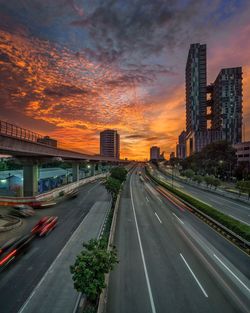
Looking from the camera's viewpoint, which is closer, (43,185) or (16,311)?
(16,311)

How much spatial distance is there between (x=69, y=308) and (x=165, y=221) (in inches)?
758

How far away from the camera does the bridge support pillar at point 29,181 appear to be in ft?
134

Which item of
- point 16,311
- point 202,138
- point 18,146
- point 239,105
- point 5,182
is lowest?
point 16,311

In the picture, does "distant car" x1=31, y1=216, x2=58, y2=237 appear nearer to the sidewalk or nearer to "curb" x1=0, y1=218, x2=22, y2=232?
"curb" x1=0, y1=218, x2=22, y2=232

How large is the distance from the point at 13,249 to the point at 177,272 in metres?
15.4

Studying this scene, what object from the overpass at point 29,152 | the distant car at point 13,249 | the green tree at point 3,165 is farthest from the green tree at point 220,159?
the green tree at point 3,165

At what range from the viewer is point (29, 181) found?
41.3 m

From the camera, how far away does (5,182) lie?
2014 inches

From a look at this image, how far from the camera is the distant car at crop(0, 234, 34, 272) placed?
1703cm

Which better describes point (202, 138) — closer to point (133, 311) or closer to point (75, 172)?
point (75, 172)

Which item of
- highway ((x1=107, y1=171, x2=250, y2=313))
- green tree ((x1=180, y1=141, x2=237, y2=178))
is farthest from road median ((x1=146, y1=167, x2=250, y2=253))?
green tree ((x1=180, y1=141, x2=237, y2=178))

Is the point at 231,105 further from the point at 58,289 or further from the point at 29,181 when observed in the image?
the point at 58,289

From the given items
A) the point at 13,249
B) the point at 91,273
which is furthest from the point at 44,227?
the point at 91,273

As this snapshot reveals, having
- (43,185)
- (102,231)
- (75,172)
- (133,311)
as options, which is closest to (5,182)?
(43,185)
